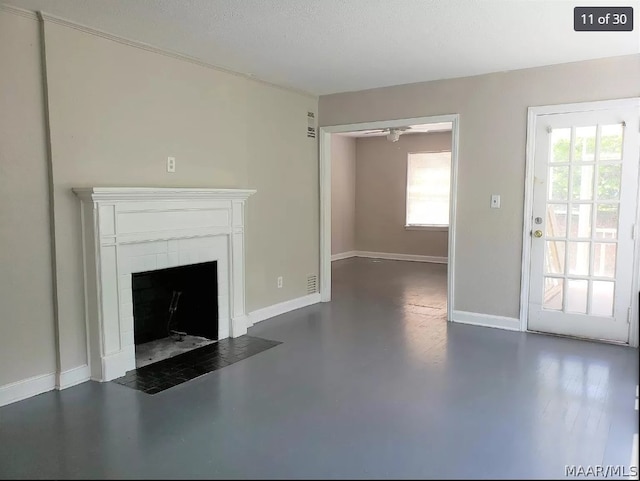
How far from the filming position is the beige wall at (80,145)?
288 centimetres

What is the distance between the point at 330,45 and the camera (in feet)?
11.5

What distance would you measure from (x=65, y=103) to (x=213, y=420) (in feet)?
7.32

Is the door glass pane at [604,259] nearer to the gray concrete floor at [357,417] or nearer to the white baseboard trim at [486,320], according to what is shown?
the gray concrete floor at [357,417]

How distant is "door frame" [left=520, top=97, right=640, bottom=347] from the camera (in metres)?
3.87

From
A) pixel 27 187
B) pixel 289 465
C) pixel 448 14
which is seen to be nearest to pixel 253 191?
pixel 27 187

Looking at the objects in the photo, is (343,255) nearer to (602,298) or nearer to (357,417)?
(602,298)

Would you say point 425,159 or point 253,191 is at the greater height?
point 425,159

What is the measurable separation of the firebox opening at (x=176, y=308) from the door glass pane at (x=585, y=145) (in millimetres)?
3286

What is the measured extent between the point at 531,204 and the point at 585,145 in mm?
649

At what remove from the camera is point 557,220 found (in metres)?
4.20

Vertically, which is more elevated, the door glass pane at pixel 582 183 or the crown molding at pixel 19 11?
the crown molding at pixel 19 11

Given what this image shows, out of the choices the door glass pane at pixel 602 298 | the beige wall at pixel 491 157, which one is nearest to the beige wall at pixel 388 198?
the beige wall at pixel 491 157

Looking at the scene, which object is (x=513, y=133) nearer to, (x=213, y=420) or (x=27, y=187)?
(x=213, y=420)

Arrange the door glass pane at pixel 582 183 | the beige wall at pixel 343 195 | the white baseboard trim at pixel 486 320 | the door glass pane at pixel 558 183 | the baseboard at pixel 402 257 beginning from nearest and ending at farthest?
the door glass pane at pixel 582 183
the door glass pane at pixel 558 183
the white baseboard trim at pixel 486 320
the baseboard at pixel 402 257
the beige wall at pixel 343 195
